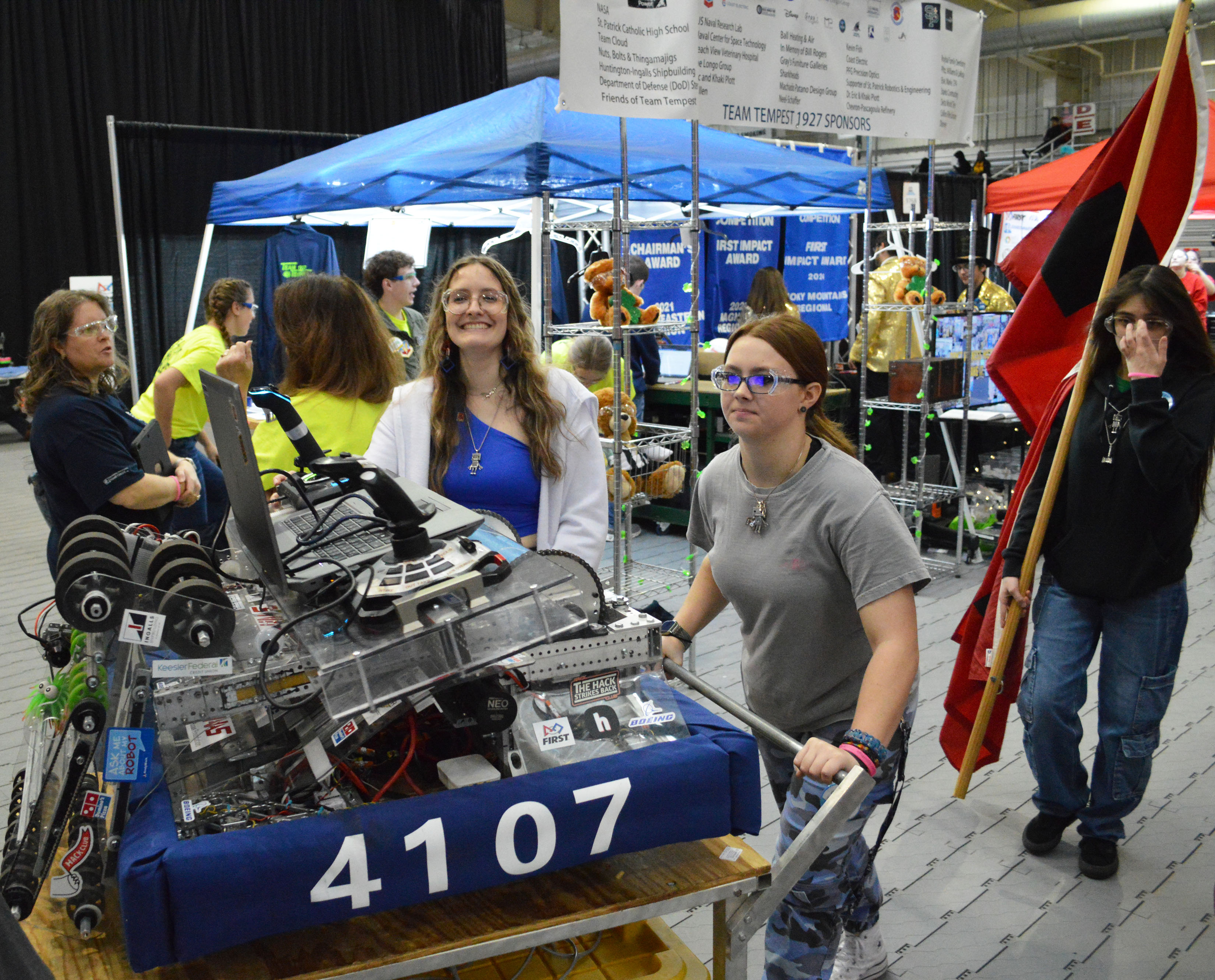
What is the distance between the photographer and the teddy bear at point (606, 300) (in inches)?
176

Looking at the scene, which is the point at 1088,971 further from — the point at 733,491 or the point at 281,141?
the point at 281,141

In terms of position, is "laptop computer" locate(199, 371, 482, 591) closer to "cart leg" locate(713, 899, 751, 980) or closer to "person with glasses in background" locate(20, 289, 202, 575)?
Result: "cart leg" locate(713, 899, 751, 980)

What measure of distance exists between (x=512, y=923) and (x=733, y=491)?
0.91 m

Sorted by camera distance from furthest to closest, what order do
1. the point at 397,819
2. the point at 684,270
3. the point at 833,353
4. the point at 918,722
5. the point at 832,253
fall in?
the point at 833,353
the point at 832,253
the point at 684,270
the point at 918,722
the point at 397,819

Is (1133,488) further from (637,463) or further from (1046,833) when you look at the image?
(637,463)

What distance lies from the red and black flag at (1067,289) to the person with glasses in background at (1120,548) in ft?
0.35

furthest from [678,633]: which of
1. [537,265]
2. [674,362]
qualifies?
[674,362]

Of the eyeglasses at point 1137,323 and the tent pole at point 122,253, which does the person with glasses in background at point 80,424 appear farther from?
the tent pole at point 122,253

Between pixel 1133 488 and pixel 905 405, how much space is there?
9.46ft

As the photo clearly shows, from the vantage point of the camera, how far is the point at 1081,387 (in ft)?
8.45

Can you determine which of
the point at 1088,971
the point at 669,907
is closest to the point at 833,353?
the point at 1088,971

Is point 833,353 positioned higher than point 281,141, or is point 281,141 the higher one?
point 281,141

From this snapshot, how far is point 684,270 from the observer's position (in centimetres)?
545

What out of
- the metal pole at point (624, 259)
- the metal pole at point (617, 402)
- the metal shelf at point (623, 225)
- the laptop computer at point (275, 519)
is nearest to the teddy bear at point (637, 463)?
the metal pole at point (624, 259)
